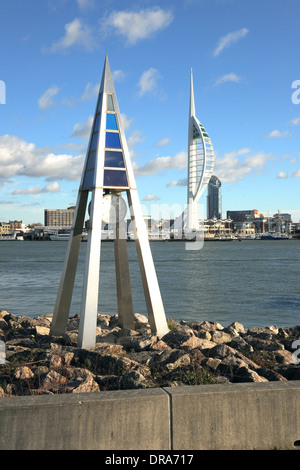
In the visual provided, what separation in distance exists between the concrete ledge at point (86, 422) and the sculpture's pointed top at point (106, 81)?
5577 mm

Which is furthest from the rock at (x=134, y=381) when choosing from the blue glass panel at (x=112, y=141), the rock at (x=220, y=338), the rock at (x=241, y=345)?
the blue glass panel at (x=112, y=141)

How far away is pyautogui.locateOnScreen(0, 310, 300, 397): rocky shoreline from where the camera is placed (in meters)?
5.54

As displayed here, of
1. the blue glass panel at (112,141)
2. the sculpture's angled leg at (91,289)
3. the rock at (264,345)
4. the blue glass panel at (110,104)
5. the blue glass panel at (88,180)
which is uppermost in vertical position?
the blue glass panel at (110,104)

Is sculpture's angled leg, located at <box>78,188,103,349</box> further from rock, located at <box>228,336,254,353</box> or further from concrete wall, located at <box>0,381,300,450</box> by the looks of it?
concrete wall, located at <box>0,381,300,450</box>

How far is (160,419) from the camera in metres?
4.13

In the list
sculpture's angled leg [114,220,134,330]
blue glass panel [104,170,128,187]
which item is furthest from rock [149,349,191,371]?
blue glass panel [104,170,128,187]

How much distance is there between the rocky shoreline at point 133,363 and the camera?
18.2ft

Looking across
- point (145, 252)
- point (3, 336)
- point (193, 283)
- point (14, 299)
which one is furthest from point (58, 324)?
point (193, 283)

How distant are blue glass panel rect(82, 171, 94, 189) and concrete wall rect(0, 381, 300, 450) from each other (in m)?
4.32

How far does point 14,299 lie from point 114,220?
17.0m

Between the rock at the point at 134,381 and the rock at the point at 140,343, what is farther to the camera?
the rock at the point at 140,343

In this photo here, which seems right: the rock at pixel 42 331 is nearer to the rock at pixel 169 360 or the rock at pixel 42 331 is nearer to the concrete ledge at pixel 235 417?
the rock at pixel 169 360
